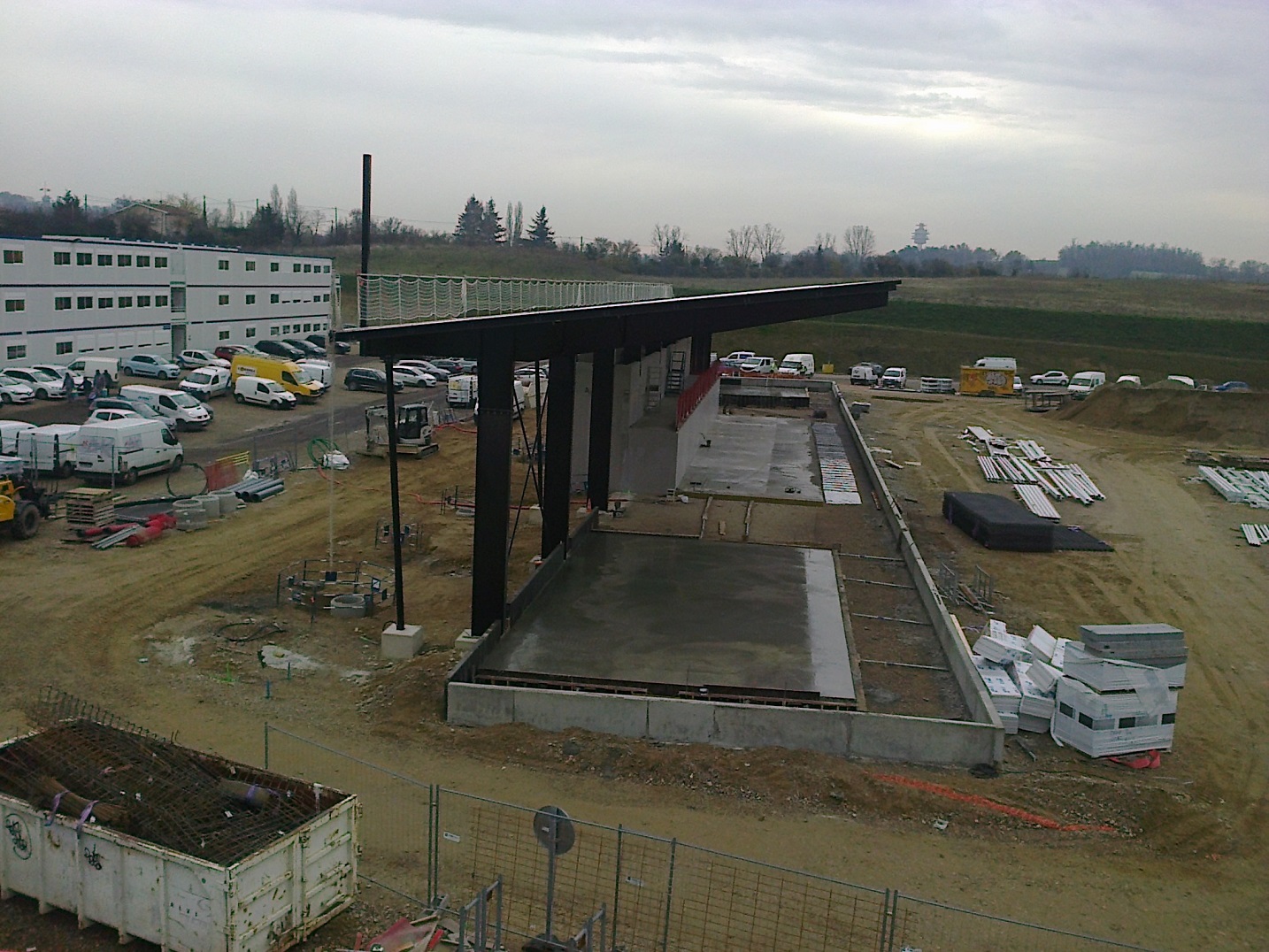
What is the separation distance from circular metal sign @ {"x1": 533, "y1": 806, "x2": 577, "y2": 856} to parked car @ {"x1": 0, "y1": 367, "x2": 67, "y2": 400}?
4218cm

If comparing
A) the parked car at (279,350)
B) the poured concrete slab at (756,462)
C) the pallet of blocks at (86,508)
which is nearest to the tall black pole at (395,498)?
the pallet of blocks at (86,508)

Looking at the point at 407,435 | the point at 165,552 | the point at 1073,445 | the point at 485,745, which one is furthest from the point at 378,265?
the point at 485,745

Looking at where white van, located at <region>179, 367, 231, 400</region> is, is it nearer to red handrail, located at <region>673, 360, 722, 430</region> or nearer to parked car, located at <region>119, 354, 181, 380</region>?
parked car, located at <region>119, 354, 181, 380</region>

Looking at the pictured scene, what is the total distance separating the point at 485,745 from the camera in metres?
14.1

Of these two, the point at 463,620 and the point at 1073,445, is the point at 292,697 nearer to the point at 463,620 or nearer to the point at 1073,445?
the point at 463,620

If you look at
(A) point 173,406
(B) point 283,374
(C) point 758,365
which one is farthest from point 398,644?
(C) point 758,365

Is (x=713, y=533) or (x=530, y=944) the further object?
(x=713, y=533)

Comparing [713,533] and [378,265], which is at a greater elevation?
[378,265]

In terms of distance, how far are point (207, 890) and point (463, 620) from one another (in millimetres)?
10631

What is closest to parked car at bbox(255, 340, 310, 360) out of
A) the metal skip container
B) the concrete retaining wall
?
the concrete retaining wall

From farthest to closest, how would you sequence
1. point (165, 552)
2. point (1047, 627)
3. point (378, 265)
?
point (378, 265) → point (165, 552) → point (1047, 627)

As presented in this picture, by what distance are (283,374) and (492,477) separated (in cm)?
3573

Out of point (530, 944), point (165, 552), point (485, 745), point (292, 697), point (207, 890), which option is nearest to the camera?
point (207, 890)

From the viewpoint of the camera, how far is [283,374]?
49469 millimetres
